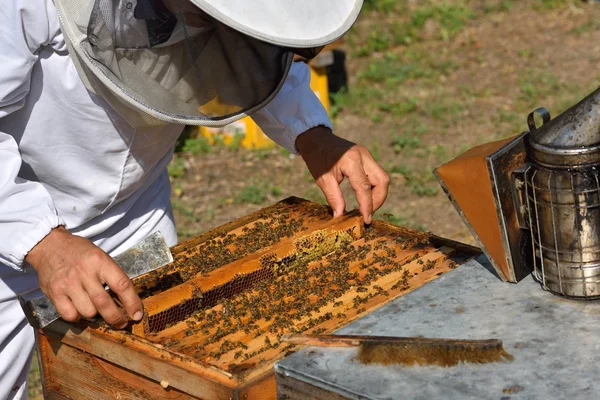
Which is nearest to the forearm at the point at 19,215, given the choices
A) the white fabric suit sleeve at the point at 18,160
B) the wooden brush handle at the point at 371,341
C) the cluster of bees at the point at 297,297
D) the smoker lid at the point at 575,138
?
the white fabric suit sleeve at the point at 18,160

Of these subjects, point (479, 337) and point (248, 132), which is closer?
point (479, 337)

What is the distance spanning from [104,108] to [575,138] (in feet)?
4.35

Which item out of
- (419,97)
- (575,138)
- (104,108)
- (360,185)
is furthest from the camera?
(419,97)

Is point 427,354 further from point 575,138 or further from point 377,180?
point 377,180

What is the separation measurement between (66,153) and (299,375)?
1.13 metres

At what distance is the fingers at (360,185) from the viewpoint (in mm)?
2727

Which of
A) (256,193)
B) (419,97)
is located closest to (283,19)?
(256,193)

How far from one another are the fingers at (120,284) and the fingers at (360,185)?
0.89 meters

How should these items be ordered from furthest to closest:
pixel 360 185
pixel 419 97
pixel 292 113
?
1. pixel 419 97
2. pixel 292 113
3. pixel 360 185

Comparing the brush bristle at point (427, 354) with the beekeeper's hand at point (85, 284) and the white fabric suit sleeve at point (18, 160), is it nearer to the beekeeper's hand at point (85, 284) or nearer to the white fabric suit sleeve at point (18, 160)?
the beekeeper's hand at point (85, 284)

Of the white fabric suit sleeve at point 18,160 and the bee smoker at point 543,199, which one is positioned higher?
the white fabric suit sleeve at point 18,160

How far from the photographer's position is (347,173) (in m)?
2.82

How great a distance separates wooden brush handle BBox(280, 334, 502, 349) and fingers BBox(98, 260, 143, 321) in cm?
39

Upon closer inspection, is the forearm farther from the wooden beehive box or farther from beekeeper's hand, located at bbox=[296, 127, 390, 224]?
beekeeper's hand, located at bbox=[296, 127, 390, 224]
